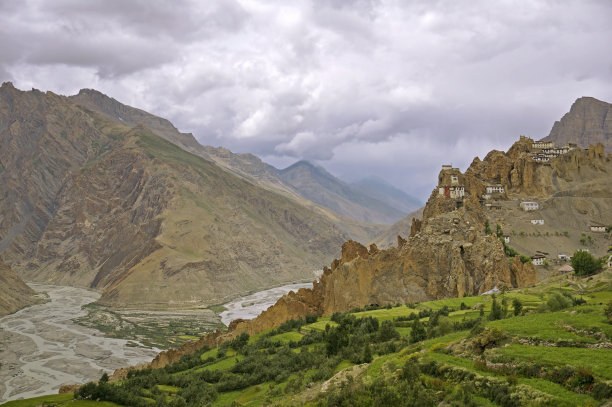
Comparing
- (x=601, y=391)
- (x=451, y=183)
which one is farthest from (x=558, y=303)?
(x=451, y=183)

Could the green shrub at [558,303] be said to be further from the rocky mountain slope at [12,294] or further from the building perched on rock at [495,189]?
the rocky mountain slope at [12,294]

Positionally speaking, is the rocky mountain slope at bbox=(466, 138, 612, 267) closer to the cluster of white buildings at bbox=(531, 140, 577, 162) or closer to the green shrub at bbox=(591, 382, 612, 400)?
the cluster of white buildings at bbox=(531, 140, 577, 162)

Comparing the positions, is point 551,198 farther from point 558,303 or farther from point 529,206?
point 558,303

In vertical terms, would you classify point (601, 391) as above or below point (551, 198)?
below

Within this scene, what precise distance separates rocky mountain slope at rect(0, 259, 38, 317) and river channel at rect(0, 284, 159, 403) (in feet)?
28.3

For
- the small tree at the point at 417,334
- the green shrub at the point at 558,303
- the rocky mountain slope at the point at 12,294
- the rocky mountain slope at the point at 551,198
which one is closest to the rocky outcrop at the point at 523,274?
the rocky mountain slope at the point at 551,198

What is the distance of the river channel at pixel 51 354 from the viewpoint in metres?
83.2

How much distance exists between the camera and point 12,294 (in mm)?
164125

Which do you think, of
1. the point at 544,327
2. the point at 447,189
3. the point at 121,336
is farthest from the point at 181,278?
the point at 544,327

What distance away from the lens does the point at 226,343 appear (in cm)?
6588

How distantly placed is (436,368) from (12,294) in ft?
578

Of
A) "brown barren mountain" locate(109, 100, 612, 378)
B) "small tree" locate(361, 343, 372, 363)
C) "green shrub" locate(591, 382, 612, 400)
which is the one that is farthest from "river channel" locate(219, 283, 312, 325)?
"green shrub" locate(591, 382, 612, 400)

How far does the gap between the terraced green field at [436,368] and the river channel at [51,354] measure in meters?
43.2

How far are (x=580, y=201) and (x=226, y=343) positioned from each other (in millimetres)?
77787
